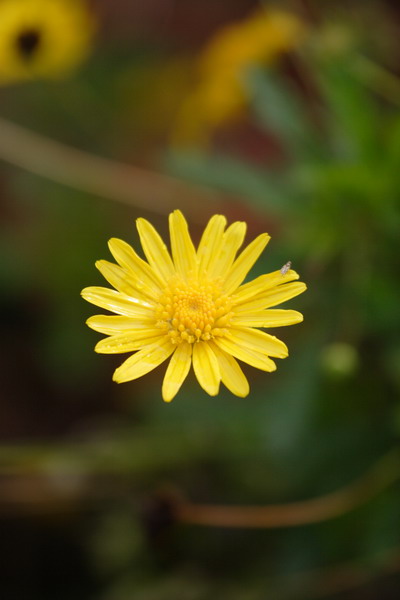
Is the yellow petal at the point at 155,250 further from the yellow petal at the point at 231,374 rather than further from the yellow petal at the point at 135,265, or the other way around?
the yellow petal at the point at 231,374

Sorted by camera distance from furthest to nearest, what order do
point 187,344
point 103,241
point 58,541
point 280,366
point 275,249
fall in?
1. point 103,241
2. point 58,541
3. point 280,366
4. point 275,249
5. point 187,344

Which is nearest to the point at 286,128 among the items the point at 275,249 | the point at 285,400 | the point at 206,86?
the point at 275,249


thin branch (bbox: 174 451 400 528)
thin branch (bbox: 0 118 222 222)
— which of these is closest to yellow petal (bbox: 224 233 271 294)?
thin branch (bbox: 174 451 400 528)

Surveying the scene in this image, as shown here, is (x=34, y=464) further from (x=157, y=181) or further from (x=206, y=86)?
(x=206, y=86)

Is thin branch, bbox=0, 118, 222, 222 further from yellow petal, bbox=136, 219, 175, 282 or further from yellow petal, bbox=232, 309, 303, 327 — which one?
yellow petal, bbox=232, 309, 303, 327

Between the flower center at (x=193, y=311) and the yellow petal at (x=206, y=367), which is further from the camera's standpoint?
the flower center at (x=193, y=311)

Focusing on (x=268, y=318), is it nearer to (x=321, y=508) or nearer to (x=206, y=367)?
(x=206, y=367)

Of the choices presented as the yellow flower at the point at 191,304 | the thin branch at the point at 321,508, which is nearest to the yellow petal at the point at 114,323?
the yellow flower at the point at 191,304
